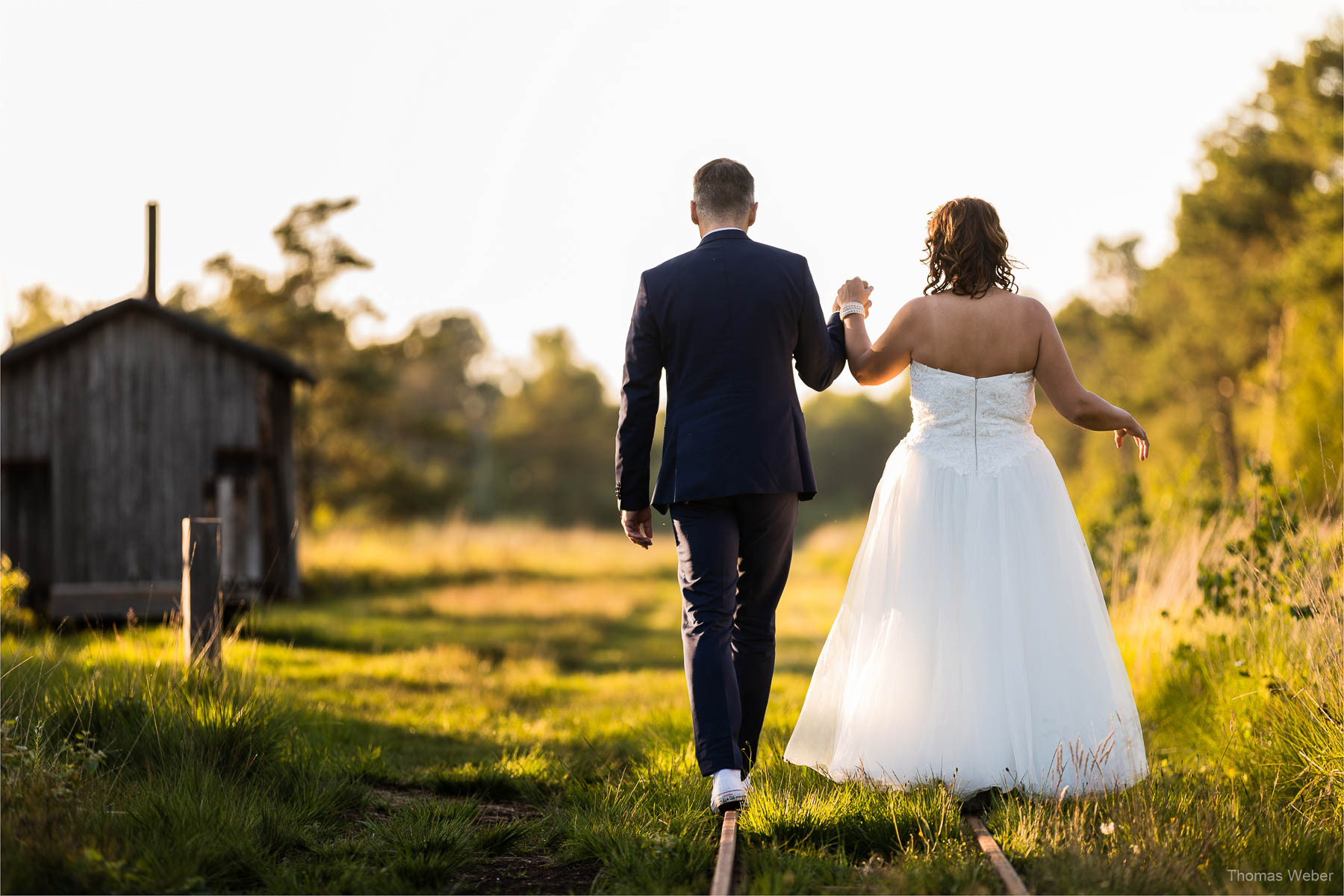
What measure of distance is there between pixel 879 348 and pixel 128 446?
13.7 meters

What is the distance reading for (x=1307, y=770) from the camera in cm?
441

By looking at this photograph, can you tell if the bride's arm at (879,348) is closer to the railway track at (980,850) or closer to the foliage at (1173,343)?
the railway track at (980,850)

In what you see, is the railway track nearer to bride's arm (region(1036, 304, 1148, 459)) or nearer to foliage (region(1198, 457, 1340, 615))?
bride's arm (region(1036, 304, 1148, 459))

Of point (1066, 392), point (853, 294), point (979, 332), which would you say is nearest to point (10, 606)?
point (853, 294)

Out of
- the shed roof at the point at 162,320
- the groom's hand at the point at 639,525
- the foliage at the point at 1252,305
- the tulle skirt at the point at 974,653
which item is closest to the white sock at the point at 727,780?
the tulle skirt at the point at 974,653

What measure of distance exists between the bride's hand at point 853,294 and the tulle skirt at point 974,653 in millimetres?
734

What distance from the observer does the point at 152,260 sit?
43.1 feet

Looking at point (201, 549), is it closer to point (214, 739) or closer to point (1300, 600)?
point (214, 739)

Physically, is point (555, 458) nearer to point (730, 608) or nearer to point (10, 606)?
point (10, 606)

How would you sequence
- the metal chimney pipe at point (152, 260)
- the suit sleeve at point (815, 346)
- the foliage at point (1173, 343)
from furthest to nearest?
the foliage at point (1173, 343)
the metal chimney pipe at point (152, 260)
the suit sleeve at point (815, 346)

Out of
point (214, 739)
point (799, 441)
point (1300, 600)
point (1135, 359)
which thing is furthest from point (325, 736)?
point (1135, 359)

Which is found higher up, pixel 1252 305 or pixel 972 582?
pixel 1252 305

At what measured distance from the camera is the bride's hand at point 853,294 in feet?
15.8

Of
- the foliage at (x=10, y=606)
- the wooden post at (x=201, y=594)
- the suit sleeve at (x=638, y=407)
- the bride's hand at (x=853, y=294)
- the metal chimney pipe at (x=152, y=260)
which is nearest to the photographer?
the suit sleeve at (x=638, y=407)
